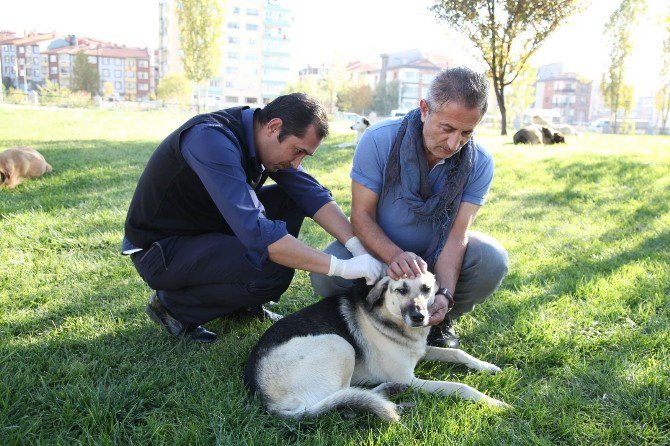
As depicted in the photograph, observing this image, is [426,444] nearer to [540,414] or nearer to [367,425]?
[367,425]

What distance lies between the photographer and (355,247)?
347cm

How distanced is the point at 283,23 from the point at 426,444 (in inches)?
4235

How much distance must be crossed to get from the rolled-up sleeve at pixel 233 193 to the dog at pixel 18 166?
6.03m

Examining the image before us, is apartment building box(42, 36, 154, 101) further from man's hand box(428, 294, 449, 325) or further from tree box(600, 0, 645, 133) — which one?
man's hand box(428, 294, 449, 325)

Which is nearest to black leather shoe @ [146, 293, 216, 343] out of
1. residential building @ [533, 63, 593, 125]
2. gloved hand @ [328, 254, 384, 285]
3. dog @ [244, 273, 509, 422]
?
dog @ [244, 273, 509, 422]

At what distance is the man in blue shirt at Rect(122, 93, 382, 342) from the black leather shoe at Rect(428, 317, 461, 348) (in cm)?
71

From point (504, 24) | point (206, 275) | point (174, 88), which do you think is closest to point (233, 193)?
point (206, 275)

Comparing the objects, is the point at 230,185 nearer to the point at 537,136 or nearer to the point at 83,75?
the point at 537,136

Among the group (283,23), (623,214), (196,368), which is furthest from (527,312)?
(283,23)

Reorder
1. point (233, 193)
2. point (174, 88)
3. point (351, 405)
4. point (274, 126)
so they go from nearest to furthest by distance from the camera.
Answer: point (351, 405), point (233, 193), point (274, 126), point (174, 88)

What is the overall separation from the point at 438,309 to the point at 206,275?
Result: 1.50m

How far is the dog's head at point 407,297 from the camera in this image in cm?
287

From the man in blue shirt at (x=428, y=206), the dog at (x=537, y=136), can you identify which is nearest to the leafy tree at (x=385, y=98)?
the dog at (x=537, y=136)

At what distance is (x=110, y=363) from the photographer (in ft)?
10.1
